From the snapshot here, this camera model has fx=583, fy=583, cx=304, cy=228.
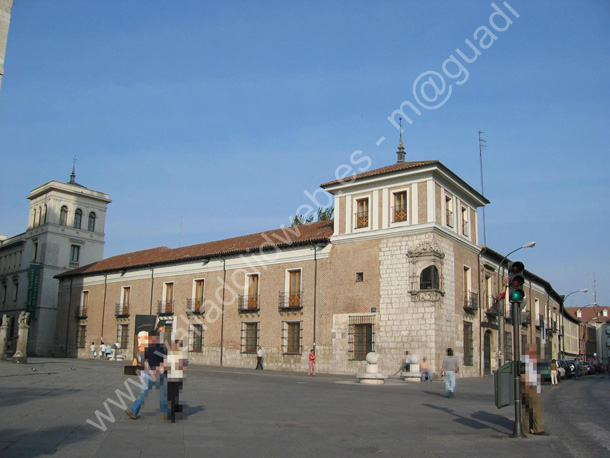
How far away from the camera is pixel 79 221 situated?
197 ft

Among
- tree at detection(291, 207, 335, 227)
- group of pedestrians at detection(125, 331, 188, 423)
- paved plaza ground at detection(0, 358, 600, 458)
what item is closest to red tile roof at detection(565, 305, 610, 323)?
tree at detection(291, 207, 335, 227)

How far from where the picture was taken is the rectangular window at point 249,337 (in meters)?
34.9

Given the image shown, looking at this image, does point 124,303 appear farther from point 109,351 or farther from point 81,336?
point 81,336

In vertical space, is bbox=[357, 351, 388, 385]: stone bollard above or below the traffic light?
below

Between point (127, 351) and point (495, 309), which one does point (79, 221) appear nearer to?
point (127, 351)

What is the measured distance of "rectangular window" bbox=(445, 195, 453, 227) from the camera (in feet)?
100.0

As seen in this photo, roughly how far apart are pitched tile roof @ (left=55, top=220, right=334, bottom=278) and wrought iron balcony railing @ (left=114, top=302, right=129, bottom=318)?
2.74 meters

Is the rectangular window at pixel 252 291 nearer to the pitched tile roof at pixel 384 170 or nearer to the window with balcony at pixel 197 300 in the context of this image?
the window with balcony at pixel 197 300

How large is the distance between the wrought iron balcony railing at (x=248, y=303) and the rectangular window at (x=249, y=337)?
0.93m

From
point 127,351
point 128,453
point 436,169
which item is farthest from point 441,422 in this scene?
point 127,351

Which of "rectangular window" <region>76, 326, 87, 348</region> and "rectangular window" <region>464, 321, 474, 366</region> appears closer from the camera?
"rectangular window" <region>464, 321, 474, 366</region>

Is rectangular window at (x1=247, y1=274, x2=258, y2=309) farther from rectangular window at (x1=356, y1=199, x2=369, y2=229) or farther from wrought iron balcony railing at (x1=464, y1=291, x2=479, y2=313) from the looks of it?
wrought iron balcony railing at (x1=464, y1=291, x2=479, y2=313)

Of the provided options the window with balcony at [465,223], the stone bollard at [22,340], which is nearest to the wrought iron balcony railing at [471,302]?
the window with balcony at [465,223]

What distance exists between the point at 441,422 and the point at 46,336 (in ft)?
169
